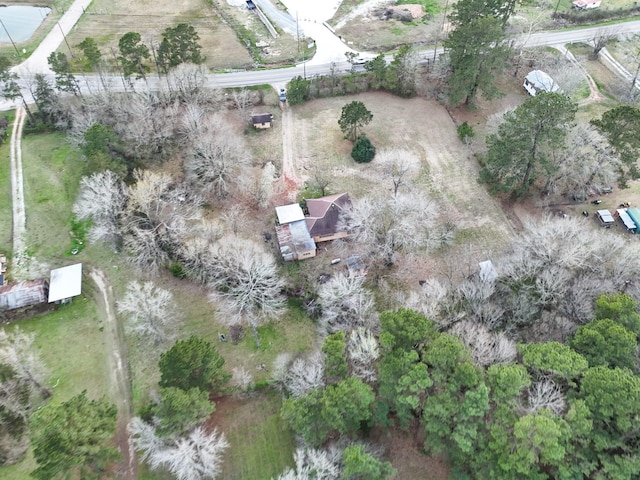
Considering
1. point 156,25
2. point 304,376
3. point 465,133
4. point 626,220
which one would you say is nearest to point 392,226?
point 304,376

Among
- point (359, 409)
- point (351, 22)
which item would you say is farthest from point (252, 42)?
point (359, 409)

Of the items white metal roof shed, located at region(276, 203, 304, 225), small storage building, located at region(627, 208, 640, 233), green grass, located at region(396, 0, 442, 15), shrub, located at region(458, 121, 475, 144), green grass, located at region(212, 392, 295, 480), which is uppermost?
green grass, located at region(396, 0, 442, 15)

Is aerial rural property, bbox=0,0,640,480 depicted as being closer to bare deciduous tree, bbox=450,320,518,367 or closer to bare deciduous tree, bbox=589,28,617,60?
bare deciduous tree, bbox=450,320,518,367

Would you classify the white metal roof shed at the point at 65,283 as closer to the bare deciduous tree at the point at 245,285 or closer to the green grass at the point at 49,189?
the green grass at the point at 49,189

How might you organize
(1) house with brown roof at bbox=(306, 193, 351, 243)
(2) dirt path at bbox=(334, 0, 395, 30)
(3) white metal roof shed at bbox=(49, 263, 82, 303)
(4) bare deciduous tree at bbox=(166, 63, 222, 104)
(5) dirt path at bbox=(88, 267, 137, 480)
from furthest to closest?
(2) dirt path at bbox=(334, 0, 395, 30)
(4) bare deciduous tree at bbox=(166, 63, 222, 104)
(1) house with brown roof at bbox=(306, 193, 351, 243)
(3) white metal roof shed at bbox=(49, 263, 82, 303)
(5) dirt path at bbox=(88, 267, 137, 480)

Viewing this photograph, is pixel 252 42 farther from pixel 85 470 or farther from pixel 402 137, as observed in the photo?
pixel 85 470

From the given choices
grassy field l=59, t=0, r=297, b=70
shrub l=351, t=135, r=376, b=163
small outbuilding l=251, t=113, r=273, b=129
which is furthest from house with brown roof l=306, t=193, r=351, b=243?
grassy field l=59, t=0, r=297, b=70

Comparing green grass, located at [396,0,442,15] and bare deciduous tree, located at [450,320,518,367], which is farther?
green grass, located at [396,0,442,15]

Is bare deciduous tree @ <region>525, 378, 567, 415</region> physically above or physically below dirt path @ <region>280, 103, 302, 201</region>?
above
